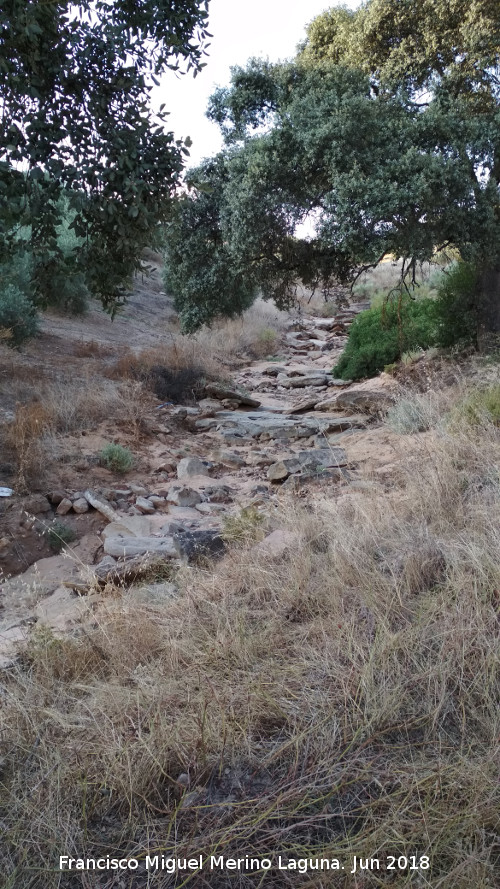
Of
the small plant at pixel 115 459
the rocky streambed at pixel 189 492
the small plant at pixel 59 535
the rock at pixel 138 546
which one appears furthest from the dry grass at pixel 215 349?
the rock at pixel 138 546

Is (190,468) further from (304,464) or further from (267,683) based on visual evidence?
(267,683)

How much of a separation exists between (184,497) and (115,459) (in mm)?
1142

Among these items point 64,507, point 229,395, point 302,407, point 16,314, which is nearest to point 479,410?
point 64,507

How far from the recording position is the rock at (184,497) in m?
5.96

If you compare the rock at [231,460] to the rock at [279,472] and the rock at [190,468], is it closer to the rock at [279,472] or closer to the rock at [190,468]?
the rock at [190,468]

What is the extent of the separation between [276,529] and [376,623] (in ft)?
5.29

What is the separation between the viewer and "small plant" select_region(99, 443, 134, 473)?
6.65 meters

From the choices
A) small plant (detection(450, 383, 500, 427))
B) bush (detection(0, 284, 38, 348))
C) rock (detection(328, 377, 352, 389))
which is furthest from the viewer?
rock (detection(328, 377, 352, 389))

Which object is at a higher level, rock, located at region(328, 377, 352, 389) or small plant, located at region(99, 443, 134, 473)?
rock, located at region(328, 377, 352, 389)

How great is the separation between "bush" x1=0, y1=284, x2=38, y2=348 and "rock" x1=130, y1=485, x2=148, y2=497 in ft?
18.8

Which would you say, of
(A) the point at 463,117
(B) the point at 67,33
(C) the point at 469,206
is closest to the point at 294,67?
(A) the point at 463,117

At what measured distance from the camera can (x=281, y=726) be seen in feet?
7.31

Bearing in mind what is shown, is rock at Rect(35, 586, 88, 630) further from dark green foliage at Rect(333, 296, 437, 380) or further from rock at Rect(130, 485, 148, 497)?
dark green foliage at Rect(333, 296, 437, 380)

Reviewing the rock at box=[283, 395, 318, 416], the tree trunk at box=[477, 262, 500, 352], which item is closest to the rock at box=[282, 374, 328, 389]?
the rock at box=[283, 395, 318, 416]
